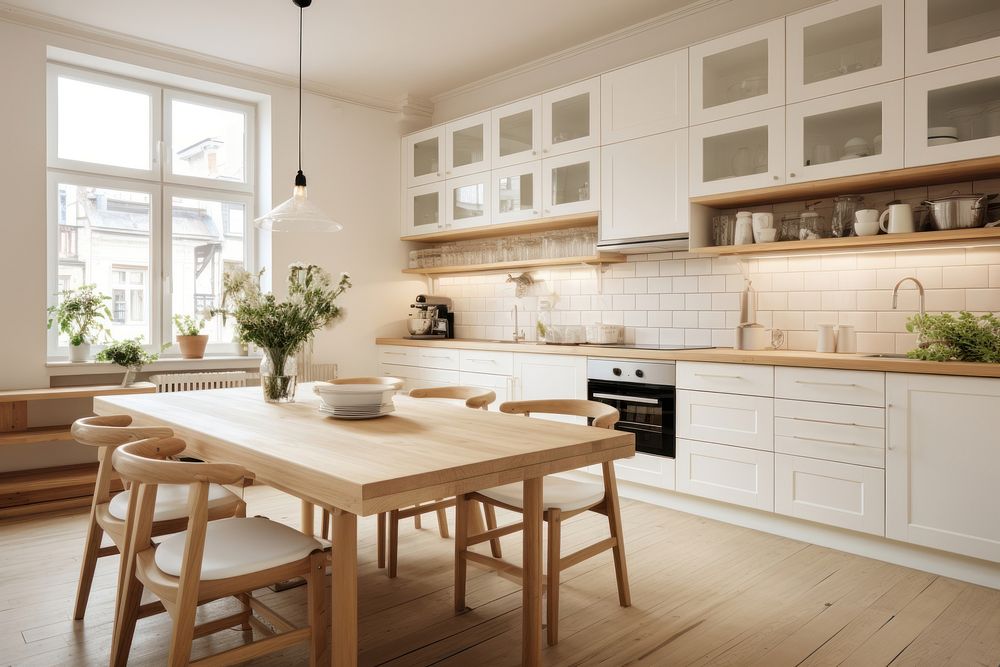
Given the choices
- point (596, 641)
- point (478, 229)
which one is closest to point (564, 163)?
point (478, 229)

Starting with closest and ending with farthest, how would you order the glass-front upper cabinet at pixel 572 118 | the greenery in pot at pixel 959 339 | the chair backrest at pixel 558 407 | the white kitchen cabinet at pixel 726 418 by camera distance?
the chair backrest at pixel 558 407, the greenery in pot at pixel 959 339, the white kitchen cabinet at pixel 726 418, the glass-front upper cabinet at pixel 572 118

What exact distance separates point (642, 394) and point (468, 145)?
2.50 metres

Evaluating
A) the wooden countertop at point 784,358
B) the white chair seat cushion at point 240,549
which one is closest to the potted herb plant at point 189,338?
the wooden countertop at point 784,358

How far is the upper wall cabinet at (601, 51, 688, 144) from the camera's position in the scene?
3822 mm

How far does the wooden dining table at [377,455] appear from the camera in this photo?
154 centimetres

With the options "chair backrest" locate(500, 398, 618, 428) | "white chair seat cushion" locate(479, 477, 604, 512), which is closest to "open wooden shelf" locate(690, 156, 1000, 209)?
"chair backrest" locate(500, 398, 618, 428)

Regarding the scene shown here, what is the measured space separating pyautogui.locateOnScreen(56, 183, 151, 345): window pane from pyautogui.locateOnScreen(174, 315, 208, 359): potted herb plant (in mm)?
215

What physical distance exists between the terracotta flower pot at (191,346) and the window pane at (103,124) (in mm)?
1254

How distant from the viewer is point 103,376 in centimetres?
440

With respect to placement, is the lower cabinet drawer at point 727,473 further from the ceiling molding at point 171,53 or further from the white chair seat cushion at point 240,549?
the ceiling molding at point 171,53

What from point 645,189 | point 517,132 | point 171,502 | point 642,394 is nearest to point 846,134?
point 645,189

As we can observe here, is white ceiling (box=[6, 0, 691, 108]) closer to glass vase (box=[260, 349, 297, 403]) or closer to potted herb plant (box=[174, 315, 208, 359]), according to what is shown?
potted herb plant (box=[174, 315, 208, 359])

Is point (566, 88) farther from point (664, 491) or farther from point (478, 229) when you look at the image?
point (664, 491)

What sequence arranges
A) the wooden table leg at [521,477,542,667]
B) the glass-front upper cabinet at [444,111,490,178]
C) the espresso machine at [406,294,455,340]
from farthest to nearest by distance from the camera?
the espresso machine at [406,294,455,340] < the glass-front upper cabinet at [444,111,490,178] < the wooden table leg at [521,477,542,667]
